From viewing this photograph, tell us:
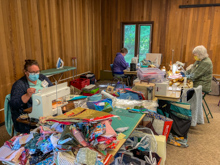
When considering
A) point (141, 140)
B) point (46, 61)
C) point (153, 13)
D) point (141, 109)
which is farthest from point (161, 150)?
point (153, 13)

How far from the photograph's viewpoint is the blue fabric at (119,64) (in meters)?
5.15

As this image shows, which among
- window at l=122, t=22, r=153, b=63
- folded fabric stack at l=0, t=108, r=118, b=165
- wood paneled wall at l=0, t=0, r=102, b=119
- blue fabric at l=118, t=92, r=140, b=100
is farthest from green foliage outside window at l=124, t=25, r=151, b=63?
folded fabric stack at l=0, t=108, r=118, b=165

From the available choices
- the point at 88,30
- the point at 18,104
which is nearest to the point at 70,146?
the point at 18,104

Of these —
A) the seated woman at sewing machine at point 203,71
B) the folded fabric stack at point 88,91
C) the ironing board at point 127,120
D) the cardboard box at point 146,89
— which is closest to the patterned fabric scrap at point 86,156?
the ironing board at point 127,120

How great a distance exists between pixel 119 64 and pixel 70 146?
4.19 metres

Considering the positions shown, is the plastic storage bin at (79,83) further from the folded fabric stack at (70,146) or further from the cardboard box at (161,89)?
the folded fabric stack at (70,146)

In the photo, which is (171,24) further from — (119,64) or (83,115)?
(83,115)

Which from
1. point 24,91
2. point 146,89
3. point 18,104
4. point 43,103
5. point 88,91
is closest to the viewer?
point 43,103

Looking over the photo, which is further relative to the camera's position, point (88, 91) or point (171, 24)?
point (171, 24)

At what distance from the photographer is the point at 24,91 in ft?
7.57

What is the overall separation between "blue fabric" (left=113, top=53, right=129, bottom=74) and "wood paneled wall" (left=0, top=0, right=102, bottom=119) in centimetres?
123

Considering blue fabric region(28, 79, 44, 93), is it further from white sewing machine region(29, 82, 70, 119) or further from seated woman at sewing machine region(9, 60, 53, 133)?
white sewing machine region(29, 82, 70, 119)

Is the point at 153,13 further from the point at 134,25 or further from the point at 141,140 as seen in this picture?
the point at 141,140

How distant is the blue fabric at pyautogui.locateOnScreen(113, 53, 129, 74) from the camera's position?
5.15 meters
